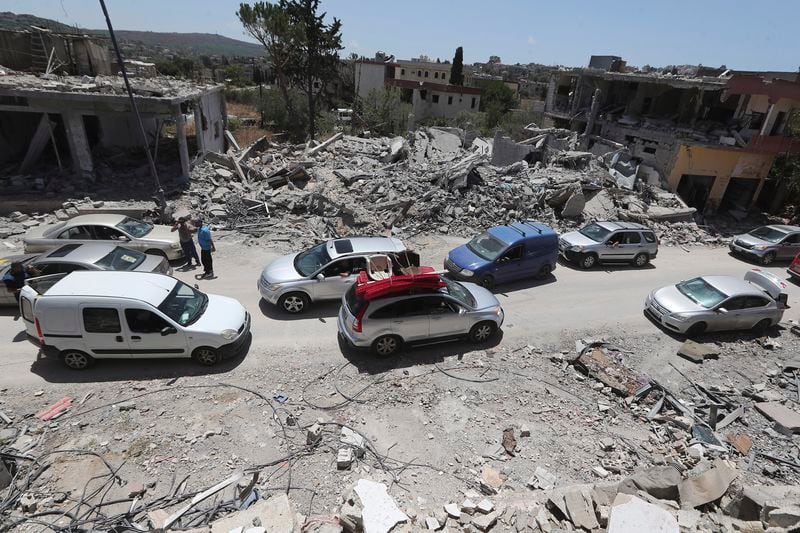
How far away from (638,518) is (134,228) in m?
14.3

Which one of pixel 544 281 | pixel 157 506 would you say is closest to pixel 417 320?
pixel 157 506

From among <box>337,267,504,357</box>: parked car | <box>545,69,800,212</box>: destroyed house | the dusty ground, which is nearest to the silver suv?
<box>337,267,504,357</box>: parked car

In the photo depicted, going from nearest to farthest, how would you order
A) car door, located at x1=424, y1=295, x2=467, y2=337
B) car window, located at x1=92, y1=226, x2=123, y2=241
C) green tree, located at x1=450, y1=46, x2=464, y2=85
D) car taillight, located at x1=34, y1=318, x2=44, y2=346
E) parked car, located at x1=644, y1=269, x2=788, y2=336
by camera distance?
car taillight, located at x1=34, y1=318, x2=44, y2=346
car door, located at x1=424, y1=295, x2=467, y2=337
parked car, located at x1=644, y1=269, x2=788, y2=336
car window, located at x1=92, y1=226, x2=123, y2=241
green tree, located at x1=450, y1=46, x2=464, y2=85

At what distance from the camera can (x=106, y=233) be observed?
1257 centimetres

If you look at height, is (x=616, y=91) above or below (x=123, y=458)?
above

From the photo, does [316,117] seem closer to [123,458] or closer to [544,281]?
[544,281]

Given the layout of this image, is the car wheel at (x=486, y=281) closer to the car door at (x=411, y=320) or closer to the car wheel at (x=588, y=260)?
the car door at (x=411, y=320)

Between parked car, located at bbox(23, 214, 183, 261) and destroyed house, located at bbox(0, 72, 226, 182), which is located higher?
destroyed house, located at bbox(0, 72, 226, 182)

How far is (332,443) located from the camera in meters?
7.06

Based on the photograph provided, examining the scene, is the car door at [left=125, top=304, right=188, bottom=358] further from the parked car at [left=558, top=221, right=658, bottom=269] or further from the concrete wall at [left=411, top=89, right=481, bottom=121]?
the concrete wall at [left=411, top=89, right=481, bottom=121]

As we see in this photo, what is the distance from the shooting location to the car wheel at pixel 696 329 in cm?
1124

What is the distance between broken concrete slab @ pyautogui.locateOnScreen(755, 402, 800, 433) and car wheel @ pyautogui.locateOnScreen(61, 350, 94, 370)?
541 inches

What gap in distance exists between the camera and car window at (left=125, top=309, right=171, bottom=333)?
813 cm

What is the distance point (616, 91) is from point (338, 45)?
78.0 feet
